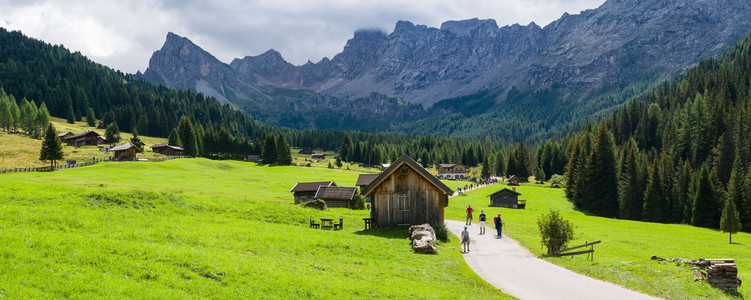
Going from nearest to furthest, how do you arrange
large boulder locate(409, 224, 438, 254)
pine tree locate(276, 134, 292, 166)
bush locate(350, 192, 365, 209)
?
large boulder locate(409, 224, 438, 254) → bush locate(350, 192, 365, 209) → pine tree locate(276, 134, 292, 166)

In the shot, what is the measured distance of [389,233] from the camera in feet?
115

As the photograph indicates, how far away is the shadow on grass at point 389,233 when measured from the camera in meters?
33.5

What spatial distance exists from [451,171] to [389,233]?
14470cm

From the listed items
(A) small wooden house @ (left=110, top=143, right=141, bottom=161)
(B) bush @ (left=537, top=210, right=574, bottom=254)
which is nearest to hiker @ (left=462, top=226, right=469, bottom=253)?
(B) bush @ (left=537, top=210, right=574, bottom=254)

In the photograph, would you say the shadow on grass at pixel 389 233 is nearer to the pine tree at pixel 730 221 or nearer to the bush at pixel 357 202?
the bush at pixel 357 202

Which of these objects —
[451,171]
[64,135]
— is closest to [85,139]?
[64,135]

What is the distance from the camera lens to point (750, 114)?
98.3 metres

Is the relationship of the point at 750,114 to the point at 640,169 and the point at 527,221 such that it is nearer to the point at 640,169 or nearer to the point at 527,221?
the point at 640,169

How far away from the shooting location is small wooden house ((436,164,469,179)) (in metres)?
174

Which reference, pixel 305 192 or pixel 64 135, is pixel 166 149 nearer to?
pixel 64 135

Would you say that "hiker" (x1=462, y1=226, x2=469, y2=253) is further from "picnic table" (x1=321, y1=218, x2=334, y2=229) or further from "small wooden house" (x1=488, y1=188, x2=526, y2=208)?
"small wooden house" (x1=488, y1=188, x2=526, y2=208)

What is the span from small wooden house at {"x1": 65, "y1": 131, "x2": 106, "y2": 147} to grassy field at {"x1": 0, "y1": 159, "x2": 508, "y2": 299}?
129m

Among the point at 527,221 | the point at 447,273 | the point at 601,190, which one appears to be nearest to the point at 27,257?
the point at 447,273

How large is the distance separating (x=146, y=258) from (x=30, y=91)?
244003mm
